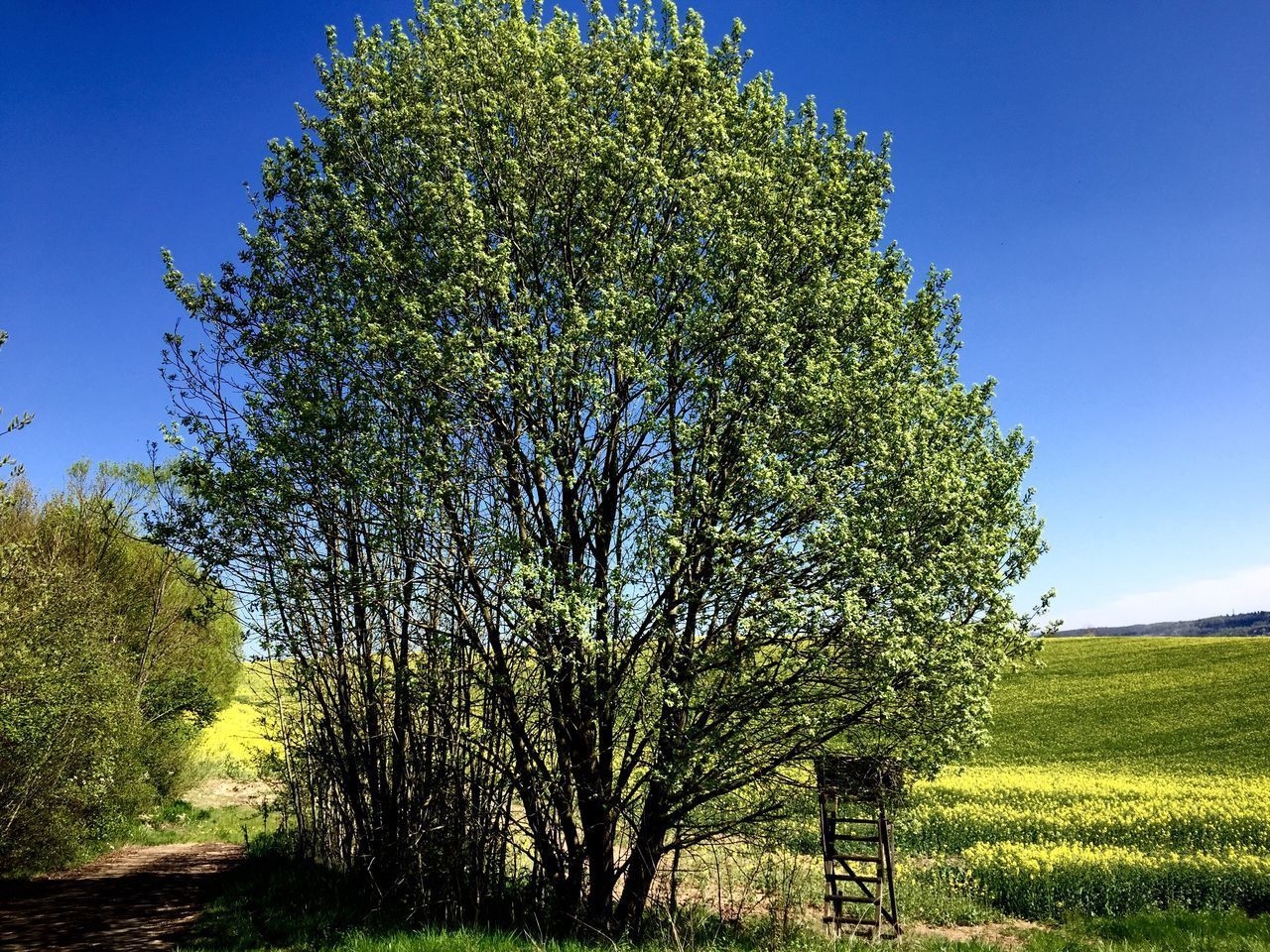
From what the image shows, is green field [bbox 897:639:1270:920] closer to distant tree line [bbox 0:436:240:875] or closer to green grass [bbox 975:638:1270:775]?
green grass [bbox 975:638:1270:775]

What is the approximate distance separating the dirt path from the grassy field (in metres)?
0.83

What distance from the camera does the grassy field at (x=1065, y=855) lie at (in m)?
10.9

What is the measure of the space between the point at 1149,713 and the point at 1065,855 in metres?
28.0

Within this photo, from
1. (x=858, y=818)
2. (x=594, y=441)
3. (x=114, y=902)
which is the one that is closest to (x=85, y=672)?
(x=114, y=902)

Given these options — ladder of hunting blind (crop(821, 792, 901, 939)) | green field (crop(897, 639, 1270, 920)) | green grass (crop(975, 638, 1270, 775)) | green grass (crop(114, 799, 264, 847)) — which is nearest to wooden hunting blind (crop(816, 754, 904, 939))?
ladder of hunting blind (crop(821, 792, 901, 939))

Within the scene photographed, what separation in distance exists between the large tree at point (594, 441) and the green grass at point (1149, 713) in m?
17.0

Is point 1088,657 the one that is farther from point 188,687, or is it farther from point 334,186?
point 334,186

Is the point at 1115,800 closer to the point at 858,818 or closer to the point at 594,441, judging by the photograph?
the point at 858,818

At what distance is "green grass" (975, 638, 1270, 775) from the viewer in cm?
3141

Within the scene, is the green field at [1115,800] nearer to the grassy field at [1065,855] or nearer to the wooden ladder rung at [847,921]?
the grassy field at [1065,855]

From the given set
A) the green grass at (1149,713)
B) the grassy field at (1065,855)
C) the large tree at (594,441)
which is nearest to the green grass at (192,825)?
the grassy field at (1065,855)

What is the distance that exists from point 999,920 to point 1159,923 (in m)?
2.86

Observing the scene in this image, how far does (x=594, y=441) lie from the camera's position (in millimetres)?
10047

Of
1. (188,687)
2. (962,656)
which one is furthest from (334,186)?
(188,687)
